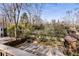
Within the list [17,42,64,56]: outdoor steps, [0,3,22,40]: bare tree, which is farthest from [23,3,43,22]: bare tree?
[17,42,64,56]: outdoor steps

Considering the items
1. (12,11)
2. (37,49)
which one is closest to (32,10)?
(12,11)

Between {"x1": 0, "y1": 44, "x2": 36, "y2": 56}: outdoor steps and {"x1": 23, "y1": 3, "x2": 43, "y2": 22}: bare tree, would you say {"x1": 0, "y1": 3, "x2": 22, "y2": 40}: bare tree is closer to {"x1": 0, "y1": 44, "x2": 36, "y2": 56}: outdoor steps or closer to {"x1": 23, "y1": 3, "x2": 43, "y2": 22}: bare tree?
{"x1": 23, "y1": 3, "x2": 43, "y2": 22}: bare tree

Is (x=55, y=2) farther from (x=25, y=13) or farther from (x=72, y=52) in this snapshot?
(x=72, y=52)

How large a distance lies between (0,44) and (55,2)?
1.93 ft

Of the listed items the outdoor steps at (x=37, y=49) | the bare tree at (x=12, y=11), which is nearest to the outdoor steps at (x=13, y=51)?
the outdoor steps at (x=37, y=49)

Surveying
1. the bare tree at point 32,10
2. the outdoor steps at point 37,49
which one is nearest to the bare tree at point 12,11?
the bare tree at point 32,10

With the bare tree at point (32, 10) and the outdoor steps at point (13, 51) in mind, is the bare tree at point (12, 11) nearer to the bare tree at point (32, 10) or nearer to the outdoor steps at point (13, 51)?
the bare tree at point (32, 10)

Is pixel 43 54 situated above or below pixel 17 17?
below

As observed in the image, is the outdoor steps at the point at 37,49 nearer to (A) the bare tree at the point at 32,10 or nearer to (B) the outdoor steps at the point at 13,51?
(B) the outdoor steps at the point at 13,51

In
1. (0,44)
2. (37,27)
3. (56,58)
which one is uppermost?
(37,27)

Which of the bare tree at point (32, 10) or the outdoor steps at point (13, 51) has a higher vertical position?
the bare tree at point (32, 10)

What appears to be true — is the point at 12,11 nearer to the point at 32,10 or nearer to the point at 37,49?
the point at 32,10

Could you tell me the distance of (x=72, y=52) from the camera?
4.33ft

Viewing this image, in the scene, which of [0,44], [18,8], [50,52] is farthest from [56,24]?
[0,44]
